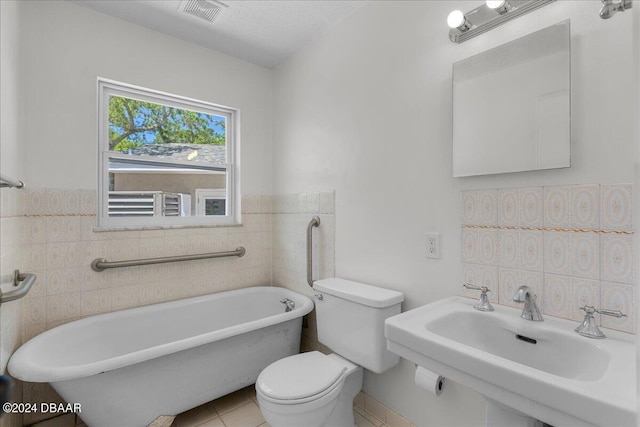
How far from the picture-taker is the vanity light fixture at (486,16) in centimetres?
125

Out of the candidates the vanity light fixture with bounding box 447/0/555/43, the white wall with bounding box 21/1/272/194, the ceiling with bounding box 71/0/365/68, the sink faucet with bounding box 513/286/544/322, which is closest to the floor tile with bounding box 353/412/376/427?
the sink faucet with bounding box 513/286/544/322

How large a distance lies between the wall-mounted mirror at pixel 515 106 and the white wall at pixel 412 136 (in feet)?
0.14

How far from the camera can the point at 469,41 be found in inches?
57.4

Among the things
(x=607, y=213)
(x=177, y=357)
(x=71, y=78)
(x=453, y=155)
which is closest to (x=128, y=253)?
(x=177, y=357)

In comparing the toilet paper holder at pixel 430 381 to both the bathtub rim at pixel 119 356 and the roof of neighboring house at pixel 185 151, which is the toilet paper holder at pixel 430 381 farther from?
the roof of neighboring house at pixel 185 151

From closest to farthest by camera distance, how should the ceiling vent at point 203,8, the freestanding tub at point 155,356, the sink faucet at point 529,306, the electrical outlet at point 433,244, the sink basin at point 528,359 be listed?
the sink basin at point 528,359 → the sink faucet at point 529,306 → the freestanding tub at point 155,356 → the electrical outlet at point 433,244 → the ceiling vent at point 203,8

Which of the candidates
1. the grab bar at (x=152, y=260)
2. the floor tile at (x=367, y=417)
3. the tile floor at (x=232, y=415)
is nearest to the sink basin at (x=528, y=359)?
the tile floor at (x=232, y=415)

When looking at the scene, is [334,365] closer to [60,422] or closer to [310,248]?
[310,248]

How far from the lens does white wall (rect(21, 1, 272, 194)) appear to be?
1854 mm

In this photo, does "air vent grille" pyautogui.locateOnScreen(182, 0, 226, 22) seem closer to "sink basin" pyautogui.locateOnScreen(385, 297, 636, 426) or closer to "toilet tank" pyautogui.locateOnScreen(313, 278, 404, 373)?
"toilet tank" pyautogui.locateOnScreen(313, 278, 404, 373)

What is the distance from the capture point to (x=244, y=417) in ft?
6.14

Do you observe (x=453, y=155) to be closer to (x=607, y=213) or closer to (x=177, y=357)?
(x=607, y=213)

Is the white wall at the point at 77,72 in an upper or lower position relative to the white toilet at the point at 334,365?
upper

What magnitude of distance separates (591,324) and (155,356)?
5.93 ft
